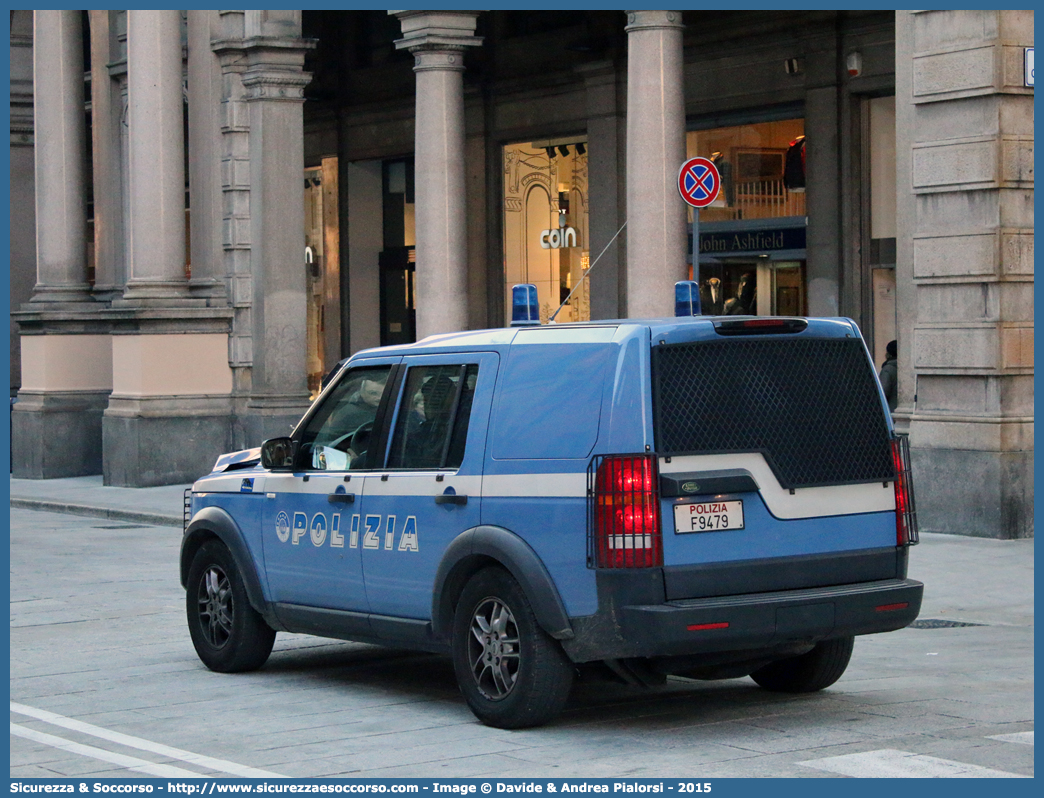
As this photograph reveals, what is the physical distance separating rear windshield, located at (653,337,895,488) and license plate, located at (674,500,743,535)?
0.73 ft

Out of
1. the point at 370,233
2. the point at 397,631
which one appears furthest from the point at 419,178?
the point at 397,631

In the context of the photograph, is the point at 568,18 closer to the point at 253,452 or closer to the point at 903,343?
the point at 903,343

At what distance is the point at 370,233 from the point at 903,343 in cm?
1606

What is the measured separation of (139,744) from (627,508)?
2304 mm

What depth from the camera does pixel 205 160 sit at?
80.1ft

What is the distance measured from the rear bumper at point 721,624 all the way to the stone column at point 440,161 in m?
13.3

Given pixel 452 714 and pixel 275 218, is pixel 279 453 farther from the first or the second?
pixel 275 218

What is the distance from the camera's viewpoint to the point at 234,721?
798 cm

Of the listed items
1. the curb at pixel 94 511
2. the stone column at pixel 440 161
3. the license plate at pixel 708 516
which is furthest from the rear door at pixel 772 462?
the stone column at pixel 440 161

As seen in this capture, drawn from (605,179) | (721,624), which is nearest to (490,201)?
(605,179)

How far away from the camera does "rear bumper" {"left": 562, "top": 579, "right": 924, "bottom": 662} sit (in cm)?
705

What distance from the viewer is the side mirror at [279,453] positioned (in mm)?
9078

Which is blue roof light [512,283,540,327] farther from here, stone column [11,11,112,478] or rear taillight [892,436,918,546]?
stone column [11,11,112,478]

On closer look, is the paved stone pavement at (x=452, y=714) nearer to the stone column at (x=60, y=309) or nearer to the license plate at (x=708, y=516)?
the license plate at (x=708, y=516)
